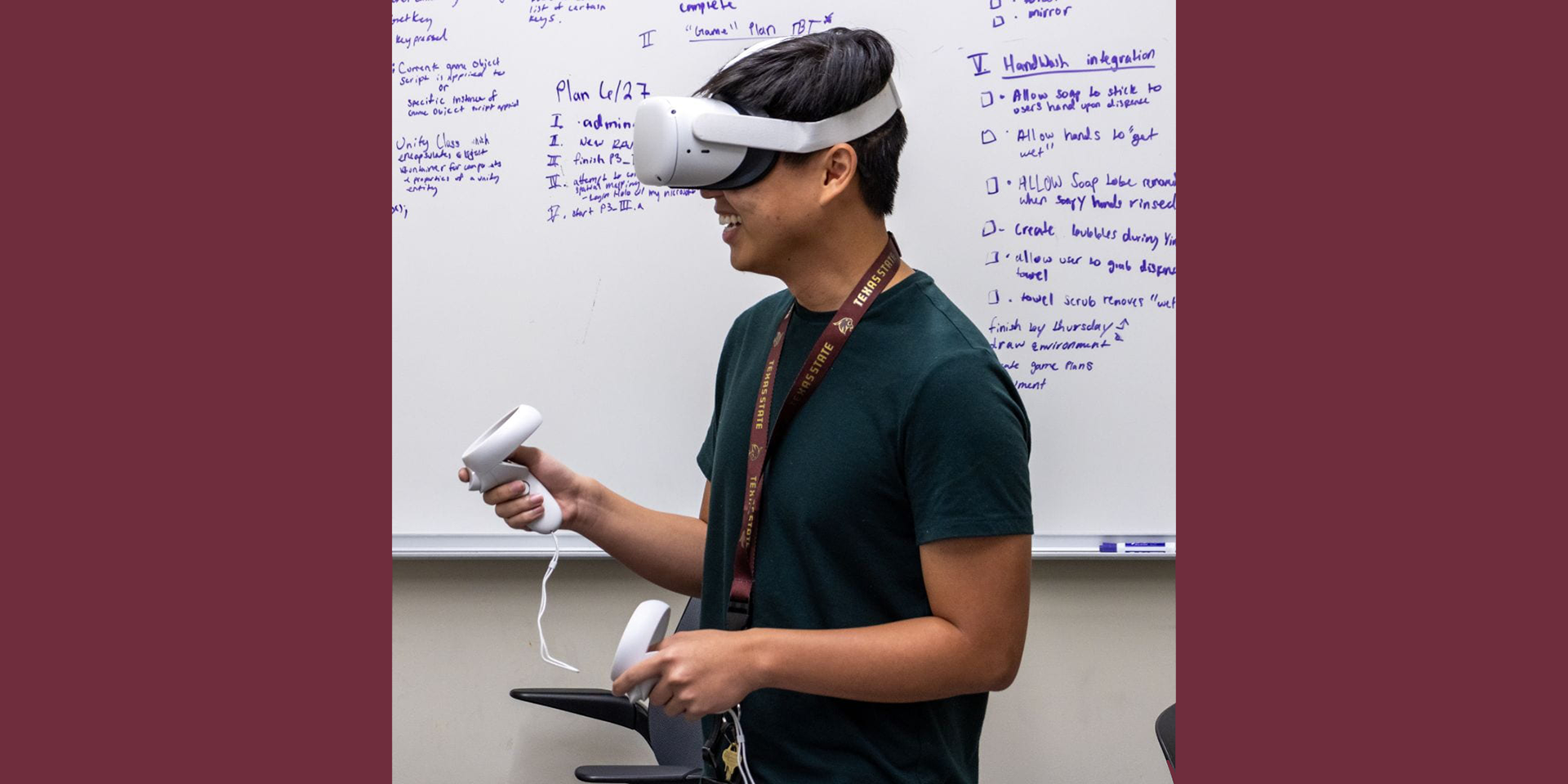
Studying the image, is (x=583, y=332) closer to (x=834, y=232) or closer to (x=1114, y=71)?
(x=834, y=232)

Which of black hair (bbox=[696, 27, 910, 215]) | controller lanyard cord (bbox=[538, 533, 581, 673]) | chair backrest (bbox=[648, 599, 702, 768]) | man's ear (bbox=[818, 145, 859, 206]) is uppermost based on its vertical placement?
black hair (bbox=[696, 27, 910, 215])

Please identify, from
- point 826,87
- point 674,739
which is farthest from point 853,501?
point 674,739

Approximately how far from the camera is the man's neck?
1627mm

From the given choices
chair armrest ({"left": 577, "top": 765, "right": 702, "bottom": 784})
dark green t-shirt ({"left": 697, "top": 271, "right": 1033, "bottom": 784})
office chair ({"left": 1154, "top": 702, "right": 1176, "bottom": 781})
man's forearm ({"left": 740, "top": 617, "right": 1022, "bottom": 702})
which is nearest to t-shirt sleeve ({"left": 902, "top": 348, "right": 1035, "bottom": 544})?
dark green t-shirt ({"left": 697, "top": 271, "right": 1033, "bottom": 784})

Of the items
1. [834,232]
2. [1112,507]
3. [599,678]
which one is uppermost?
[834,232]

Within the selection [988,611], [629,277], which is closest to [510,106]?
[629,277]

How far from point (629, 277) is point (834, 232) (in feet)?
3.07

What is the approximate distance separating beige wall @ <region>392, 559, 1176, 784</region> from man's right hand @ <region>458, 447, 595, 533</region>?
2.34ft

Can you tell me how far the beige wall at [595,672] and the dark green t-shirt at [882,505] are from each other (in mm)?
945

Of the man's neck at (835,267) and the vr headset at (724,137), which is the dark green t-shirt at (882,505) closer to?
the man's neck at (835,267)

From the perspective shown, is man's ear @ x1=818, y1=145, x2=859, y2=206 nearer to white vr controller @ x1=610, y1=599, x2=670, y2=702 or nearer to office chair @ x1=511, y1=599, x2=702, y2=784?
white vr controller @ x1=610, y1=599, x2=670, y2=702

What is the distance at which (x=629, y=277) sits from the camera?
2473mm

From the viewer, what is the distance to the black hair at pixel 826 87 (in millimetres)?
1604

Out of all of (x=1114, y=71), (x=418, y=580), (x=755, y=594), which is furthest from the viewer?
(x=418, y=580)
